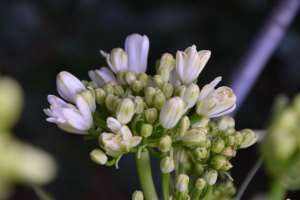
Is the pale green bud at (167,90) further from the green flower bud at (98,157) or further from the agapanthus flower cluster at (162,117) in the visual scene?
the green flower bud at (98,157)

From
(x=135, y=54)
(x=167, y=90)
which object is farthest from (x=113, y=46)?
(x=167, y=90)

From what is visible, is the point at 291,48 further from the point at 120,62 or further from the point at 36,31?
the point at 36,31

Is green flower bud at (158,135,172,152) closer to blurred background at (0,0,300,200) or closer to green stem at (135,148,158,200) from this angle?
green stem at (135,148,158,200)

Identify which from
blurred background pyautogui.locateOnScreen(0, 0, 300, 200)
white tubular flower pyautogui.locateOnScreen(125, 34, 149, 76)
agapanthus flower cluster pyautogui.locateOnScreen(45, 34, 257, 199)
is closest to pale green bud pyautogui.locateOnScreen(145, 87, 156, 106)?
agapanthus flower cluster pyautogui.locateOnScreen(45, 34, 257, 199)

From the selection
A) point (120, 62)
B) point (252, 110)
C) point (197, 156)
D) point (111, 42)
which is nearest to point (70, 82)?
point (120, 62)

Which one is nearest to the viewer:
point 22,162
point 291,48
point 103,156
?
point 22,162
